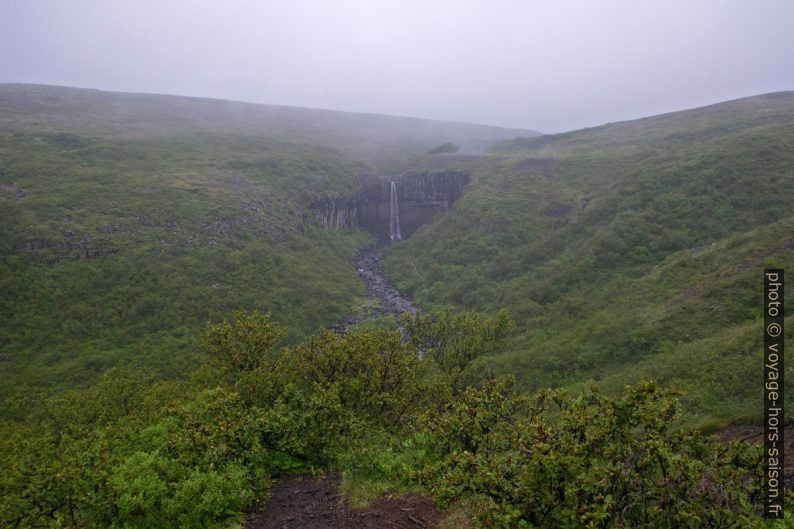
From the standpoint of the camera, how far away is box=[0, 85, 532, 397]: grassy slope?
3212cm

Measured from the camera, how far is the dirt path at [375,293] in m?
44.4

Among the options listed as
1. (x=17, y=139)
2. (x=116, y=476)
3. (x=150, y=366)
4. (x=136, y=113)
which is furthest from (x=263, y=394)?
(x=136, y=113)

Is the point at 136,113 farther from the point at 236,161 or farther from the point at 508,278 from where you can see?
the point at 508,278

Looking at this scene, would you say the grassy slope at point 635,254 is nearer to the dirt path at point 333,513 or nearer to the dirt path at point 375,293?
the dirt path at point 375,293

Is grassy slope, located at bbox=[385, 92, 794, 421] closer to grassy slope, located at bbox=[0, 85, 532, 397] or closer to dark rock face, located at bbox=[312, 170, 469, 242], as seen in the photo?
dark rock face, located at bbox=[312, 170, 469, 242]

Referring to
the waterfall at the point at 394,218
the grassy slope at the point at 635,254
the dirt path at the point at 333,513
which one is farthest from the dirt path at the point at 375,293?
the dirt path at the point at 333,513

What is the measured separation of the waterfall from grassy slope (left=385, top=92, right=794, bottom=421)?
338 inches

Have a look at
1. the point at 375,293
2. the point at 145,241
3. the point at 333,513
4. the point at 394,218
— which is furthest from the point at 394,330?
the point at 394,218

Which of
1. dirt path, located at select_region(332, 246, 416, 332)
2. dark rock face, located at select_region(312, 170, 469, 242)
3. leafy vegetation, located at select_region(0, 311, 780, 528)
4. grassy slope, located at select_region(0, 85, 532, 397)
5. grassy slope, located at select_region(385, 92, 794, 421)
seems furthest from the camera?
dark rock face, located at select_region(312, 170, 469, 242)

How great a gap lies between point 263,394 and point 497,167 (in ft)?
236

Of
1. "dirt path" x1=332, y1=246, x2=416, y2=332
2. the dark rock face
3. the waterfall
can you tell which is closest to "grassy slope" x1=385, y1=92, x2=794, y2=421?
"dirt path" x1=332, y1=246, x2=416, y2=332

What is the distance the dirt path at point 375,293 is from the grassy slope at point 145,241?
1813mm

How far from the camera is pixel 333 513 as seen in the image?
1045 centimetres

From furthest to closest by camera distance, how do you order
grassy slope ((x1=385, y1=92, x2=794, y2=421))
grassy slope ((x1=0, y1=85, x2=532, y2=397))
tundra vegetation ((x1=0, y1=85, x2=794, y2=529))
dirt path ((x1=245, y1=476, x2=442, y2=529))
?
grassy slope ((x1=0, y1=85, x2=532, y2=397)), grassy slope ((x1=385, y1=92, x2=794, y2=421)), dirt path ((x1=245, y1=476, x2=442, y2=529)), tundra vegetation ((x1=0, y1=85, x2=794, y2=529))
